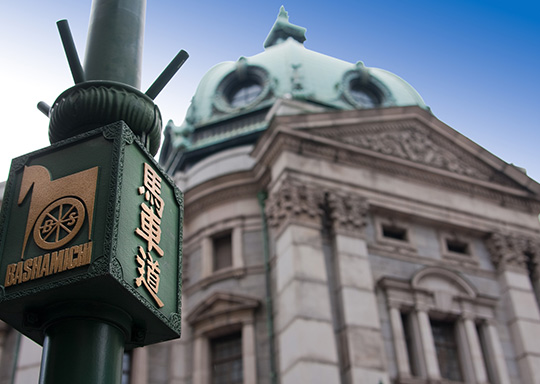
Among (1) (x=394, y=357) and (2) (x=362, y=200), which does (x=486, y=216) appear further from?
(1) (x=394, y=357)

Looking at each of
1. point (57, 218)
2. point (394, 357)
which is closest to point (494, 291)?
point (394, 357)

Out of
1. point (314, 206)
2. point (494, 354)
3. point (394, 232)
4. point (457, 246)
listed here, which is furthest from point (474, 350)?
point (314, 206)

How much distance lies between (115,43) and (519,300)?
23223mm

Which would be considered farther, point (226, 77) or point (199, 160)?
point (226, 77)

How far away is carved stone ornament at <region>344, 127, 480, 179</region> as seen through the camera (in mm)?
27703

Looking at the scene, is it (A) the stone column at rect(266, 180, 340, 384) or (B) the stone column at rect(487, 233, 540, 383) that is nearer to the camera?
(A) the stone column at rect(266, 180, 340, 384)

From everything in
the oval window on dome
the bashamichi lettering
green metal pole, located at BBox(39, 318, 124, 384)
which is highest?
the oval window on dome

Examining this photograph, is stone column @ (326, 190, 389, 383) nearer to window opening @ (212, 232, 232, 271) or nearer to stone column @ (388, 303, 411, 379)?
stone column @ (388, 303, 411, 379)

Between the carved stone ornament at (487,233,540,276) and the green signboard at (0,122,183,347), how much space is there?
77.3ft

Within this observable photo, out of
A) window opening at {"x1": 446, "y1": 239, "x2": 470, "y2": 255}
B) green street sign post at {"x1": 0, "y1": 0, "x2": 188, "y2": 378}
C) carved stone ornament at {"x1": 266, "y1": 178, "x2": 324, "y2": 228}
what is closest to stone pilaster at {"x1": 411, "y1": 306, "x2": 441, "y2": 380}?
window opening at {"x1": 446, "y1": 239, "x2": 470, "y2": 255}

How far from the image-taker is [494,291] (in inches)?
1044

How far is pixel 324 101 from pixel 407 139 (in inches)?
270

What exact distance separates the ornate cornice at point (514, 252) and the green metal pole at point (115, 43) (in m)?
23.3

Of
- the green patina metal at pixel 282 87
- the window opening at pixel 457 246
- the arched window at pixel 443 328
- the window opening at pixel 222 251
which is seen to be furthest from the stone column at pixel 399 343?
the green patina metal at pixel 282 87
